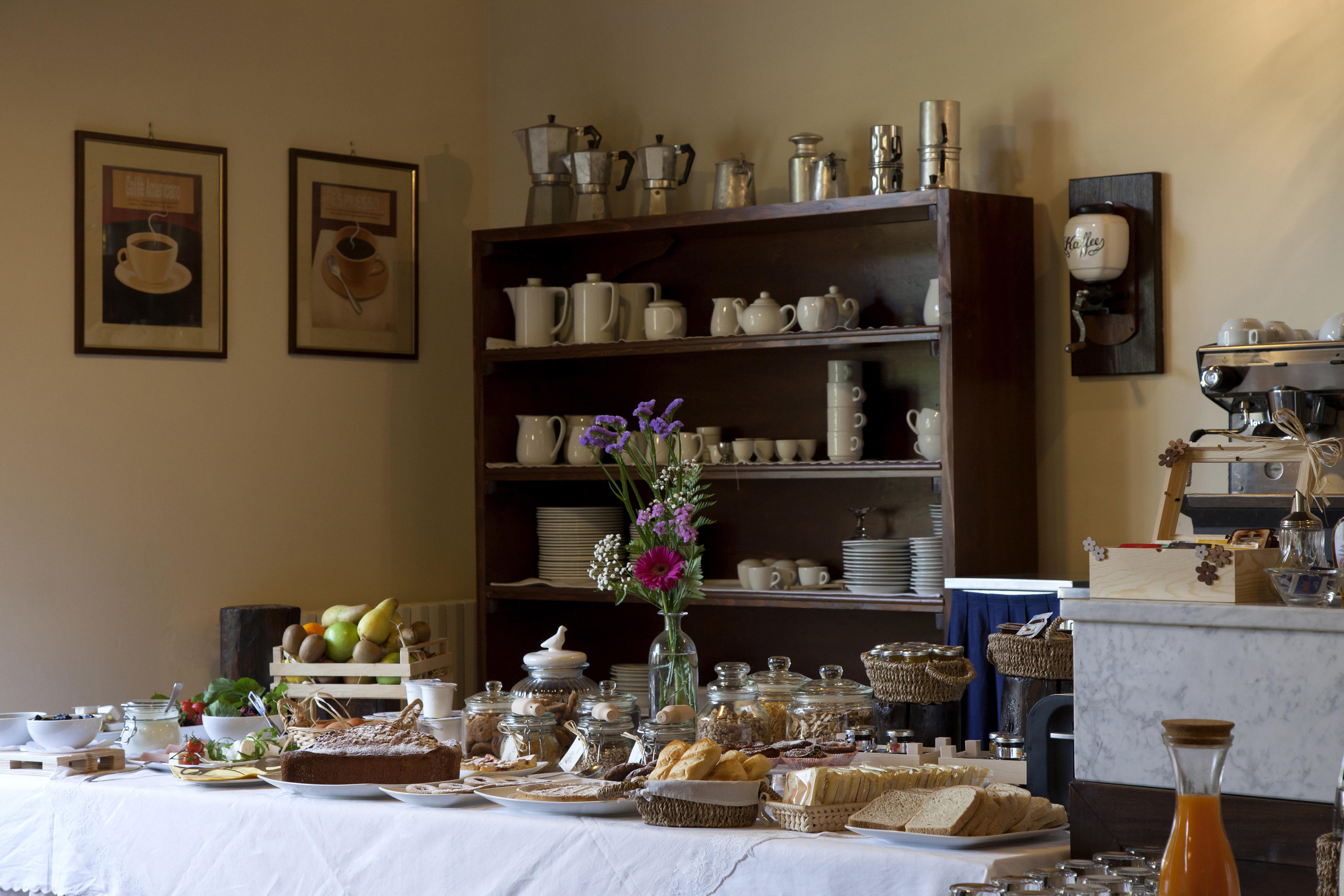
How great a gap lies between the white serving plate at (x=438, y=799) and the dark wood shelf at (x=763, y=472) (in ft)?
5.82

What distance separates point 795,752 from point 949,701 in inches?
13.1

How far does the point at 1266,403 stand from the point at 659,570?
1.66 m

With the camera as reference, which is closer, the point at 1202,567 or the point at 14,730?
the point at 1202,567

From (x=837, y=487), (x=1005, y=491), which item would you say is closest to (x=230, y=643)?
(x=837, y=487)

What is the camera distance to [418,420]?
4.80 metres

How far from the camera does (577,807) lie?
1961 mm

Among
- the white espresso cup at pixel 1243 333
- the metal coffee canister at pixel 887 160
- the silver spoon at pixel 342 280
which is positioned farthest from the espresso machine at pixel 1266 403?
the silver spoon at pixel 342 280

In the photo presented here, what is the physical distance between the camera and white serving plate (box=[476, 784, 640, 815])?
1957 mm

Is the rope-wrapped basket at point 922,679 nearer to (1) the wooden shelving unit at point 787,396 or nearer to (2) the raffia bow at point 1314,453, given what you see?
(2) the raffia bow at point 1314,453

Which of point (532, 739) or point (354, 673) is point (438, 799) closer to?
point (532, 739)

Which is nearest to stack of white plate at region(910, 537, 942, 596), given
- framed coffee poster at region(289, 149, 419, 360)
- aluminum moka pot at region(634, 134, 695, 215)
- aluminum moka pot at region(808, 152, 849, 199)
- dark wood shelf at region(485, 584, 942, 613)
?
dark wood shelf at region(485, 584, 942, 613)

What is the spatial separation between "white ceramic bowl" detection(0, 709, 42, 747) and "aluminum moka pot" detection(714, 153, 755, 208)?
93.9 inches

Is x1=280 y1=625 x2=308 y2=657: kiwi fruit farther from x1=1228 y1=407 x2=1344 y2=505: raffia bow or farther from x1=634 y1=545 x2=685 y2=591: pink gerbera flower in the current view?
x1=1228 y1=407 x2=1344 y2=505: raffia bow

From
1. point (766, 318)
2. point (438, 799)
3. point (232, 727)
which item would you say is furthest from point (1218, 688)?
point (766, 318)
